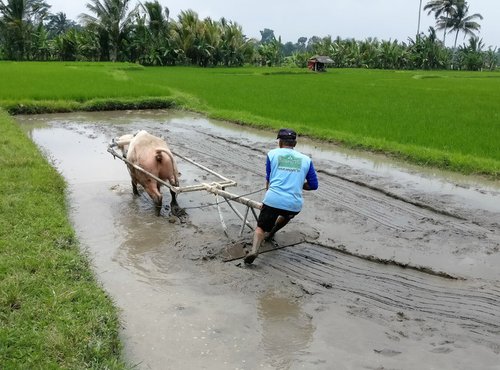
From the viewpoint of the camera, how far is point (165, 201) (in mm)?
6418

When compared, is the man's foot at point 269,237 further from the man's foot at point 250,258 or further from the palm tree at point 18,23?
the palm tree at point 18,23

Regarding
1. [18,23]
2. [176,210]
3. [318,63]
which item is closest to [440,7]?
[318,63]

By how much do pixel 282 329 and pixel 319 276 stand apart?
33.7 inches

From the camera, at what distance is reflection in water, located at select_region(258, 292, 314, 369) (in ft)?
10.2

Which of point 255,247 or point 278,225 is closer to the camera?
point 255,247

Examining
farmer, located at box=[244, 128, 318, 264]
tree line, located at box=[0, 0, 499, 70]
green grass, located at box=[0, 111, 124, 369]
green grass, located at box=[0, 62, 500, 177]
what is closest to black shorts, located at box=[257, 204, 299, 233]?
farmer, located at box=[244, 128, 318, 264]

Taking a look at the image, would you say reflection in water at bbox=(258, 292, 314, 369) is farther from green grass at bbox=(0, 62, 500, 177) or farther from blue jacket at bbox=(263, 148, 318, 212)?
green grass at bbox=(0, 62, 500, 177)

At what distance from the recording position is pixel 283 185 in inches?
168

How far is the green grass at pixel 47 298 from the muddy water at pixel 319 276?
26cm

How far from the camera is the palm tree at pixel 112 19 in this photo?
34656 mm

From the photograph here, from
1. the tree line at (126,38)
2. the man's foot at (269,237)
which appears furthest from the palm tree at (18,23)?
the man's foot at (269,237)

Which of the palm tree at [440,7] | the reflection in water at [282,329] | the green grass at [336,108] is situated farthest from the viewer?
the palm tree at [440,7]

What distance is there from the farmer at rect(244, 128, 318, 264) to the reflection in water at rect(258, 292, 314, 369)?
615mm

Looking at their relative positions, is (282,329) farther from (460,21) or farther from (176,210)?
(460,21)
